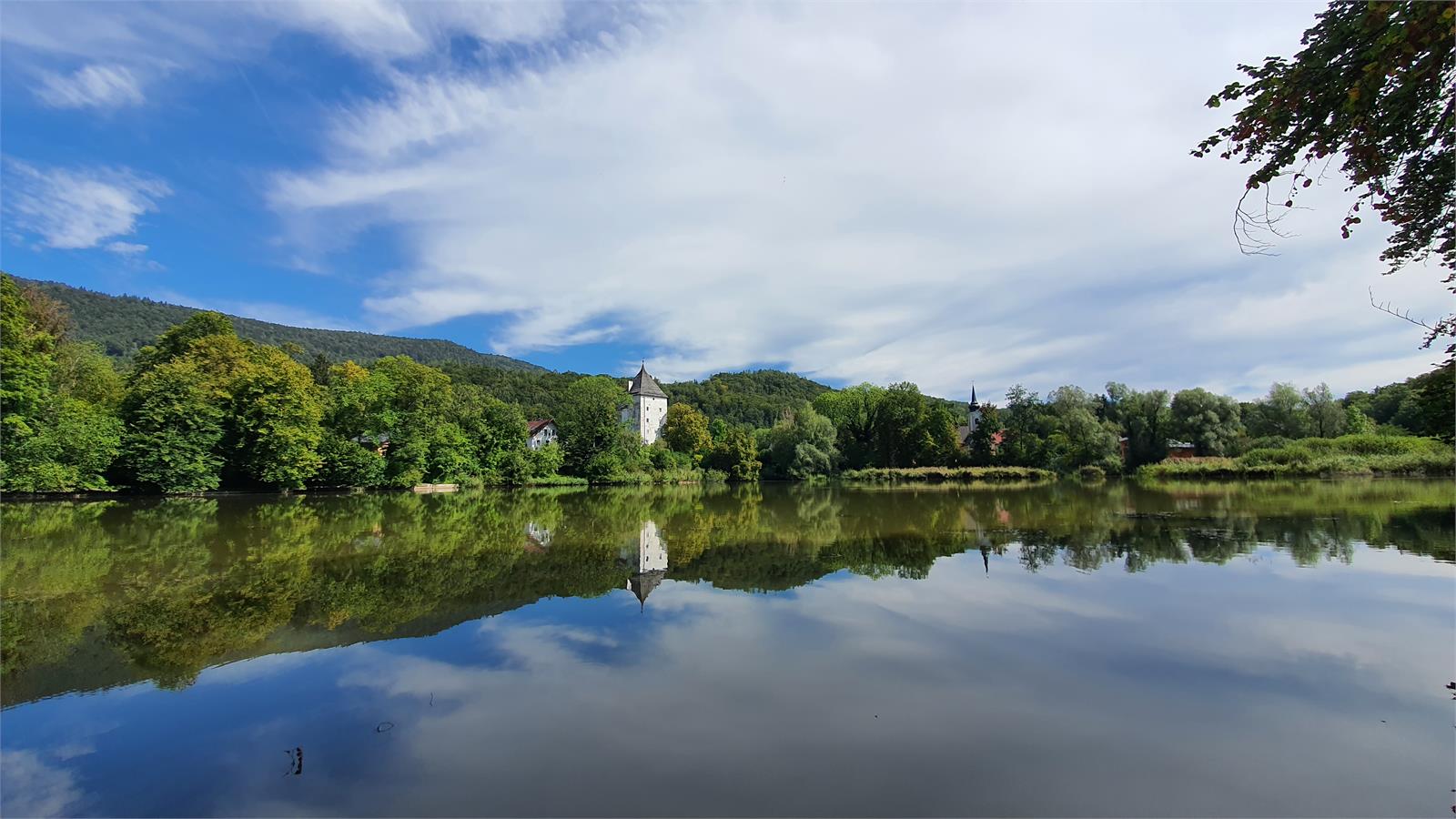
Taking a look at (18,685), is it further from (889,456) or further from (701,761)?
(889,456)

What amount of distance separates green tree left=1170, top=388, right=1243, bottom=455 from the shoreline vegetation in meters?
0.14

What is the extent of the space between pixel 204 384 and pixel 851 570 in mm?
34030

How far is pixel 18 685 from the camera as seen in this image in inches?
218

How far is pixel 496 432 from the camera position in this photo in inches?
1797

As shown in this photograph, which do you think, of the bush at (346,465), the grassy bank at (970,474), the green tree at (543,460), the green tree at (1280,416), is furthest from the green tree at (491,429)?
the green tree at (1280,416)

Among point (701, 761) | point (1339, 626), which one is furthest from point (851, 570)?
point (701, 761)

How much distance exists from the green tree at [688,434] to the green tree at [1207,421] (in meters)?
39.9

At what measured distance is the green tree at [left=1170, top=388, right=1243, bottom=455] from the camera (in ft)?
149

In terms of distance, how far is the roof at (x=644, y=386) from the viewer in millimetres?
77688

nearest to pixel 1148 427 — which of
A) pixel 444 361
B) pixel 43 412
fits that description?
pixel 43 412

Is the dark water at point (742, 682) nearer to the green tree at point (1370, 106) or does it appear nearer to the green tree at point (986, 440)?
the green tree at point (1370, 106)

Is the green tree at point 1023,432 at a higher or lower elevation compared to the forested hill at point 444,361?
lower

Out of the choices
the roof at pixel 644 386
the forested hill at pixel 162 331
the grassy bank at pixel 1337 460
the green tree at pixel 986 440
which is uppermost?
the forested hill at pixel 162 331

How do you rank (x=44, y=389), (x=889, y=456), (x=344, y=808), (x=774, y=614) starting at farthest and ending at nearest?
(x=889, y=456), (x=44, y=389), (x=774, y=614), (x=344, y=808)
